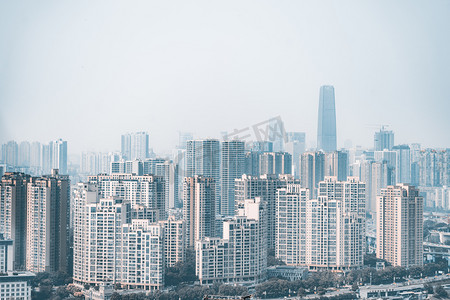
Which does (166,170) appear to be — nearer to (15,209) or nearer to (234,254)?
(15,209)

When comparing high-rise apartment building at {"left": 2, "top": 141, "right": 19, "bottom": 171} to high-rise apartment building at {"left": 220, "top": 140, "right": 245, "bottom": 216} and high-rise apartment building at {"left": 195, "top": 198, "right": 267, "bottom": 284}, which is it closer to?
high-rise apartment building at {"left": 195, "top": 198, "right": 267, "bottom": 284}

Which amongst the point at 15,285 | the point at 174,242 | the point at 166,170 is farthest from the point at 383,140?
the point at 15,285

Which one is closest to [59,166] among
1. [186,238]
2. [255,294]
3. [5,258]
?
[186,238]

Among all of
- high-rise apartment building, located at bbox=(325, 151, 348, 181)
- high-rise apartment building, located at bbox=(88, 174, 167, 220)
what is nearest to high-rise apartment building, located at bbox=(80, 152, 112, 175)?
high-rise apartment building, located at bbox=(88, 174, 167, 220)

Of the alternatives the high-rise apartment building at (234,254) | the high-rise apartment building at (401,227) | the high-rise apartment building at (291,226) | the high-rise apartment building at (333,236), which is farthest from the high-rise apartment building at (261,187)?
the high-rise apartment building at (234,254)

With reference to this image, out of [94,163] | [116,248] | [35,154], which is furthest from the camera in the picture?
[94,163]

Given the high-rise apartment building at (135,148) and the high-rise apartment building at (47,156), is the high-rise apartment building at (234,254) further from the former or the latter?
the high-rise apartment building at (135,148)
